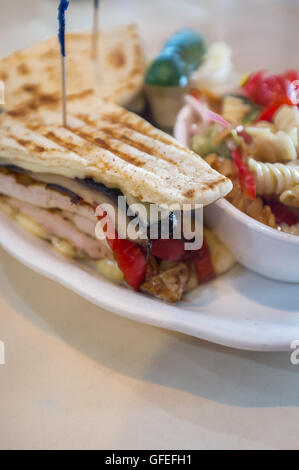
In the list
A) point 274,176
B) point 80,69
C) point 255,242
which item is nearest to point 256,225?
point 255,242

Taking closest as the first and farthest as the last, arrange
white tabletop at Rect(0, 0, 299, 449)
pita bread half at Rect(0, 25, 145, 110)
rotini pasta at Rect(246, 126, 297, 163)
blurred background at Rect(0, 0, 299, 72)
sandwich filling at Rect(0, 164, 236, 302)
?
white tabletop at Rect(0, 0, 299, 449) < sandwich filling at Rect(0, 164, 236, 302) < rotini pasta at Rect(246, 126, 297, 163) < pita bread half at Rect(0, 25, 145, 110) < blurred background at Rect(0, 0, 299, 72)

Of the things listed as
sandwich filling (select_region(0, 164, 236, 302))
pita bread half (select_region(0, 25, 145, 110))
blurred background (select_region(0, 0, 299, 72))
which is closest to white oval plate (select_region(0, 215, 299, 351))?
sandwich filling (select_region(0, 164, 236, 302))

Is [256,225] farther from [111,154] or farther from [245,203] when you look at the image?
[111,154]

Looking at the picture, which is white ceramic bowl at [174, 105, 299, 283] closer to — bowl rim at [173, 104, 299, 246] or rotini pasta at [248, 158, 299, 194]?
bowl rim at [173, 104, 299, 246]

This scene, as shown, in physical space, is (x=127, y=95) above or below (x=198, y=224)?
above

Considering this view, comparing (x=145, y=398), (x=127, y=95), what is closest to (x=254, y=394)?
(x=145, y=398)

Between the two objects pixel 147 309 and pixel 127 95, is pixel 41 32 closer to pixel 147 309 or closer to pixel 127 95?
pixel 127 95
